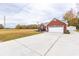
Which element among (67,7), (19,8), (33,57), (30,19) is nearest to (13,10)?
(19,8)

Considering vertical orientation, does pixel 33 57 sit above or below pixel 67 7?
below

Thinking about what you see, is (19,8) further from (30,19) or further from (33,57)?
(33,57)

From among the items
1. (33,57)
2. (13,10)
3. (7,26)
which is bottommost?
(33,57)

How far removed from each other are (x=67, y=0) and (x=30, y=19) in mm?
1971

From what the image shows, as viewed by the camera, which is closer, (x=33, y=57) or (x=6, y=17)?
(x=33, y=57)

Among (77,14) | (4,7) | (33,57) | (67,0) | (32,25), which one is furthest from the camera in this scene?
(77,14)

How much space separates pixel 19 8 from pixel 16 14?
0.31 metres

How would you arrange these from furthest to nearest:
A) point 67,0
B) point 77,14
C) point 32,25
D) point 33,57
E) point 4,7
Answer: point 77,14 < point 32,25 < point 4,7 < point 67,0 < point 33,57

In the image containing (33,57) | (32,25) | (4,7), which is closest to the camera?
(33,57)

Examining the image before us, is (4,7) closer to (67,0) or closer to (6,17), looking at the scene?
(6,17)

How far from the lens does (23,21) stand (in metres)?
6.86

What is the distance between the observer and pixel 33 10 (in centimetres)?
688

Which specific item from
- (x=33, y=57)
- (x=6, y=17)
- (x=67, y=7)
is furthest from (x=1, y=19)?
(x=33, y=57)

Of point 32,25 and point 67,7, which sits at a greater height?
point 67,7
